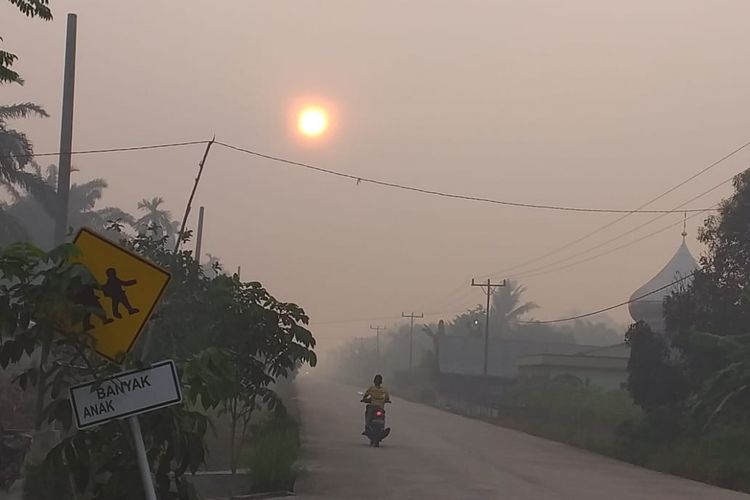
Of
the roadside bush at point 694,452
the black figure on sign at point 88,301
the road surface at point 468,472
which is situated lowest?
the road surface at point 468,472

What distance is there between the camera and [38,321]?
516cm

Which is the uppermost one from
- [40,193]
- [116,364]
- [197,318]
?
[40,193]

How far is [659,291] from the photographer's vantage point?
54688mm

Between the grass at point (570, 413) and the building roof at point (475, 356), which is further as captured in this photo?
the building roof at point (475, 356)

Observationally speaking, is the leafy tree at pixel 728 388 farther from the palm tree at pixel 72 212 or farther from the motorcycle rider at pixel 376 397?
the palm tree at pixel 72 212

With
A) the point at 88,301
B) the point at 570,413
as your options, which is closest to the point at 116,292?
the point at 88,301

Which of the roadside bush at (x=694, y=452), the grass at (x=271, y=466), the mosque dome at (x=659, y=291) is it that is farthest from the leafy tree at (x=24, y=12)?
the mosque dome at (x=659, y=291)

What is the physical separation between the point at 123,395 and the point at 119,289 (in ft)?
1.91

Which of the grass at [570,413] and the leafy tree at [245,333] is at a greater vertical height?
the leafy tree at [245,333]

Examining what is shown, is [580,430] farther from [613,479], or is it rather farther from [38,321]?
[38,321]

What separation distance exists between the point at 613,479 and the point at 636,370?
1224 centimetres

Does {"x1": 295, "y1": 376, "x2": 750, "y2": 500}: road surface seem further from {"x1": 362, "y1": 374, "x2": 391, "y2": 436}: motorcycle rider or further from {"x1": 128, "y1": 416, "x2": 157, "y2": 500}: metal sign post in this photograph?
{"x1": 128, "y1": 416, "x2": 157, "y2": 500}: metal sign post

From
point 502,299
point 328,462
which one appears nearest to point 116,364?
point 328,462

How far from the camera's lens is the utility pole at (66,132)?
18.0 metres
